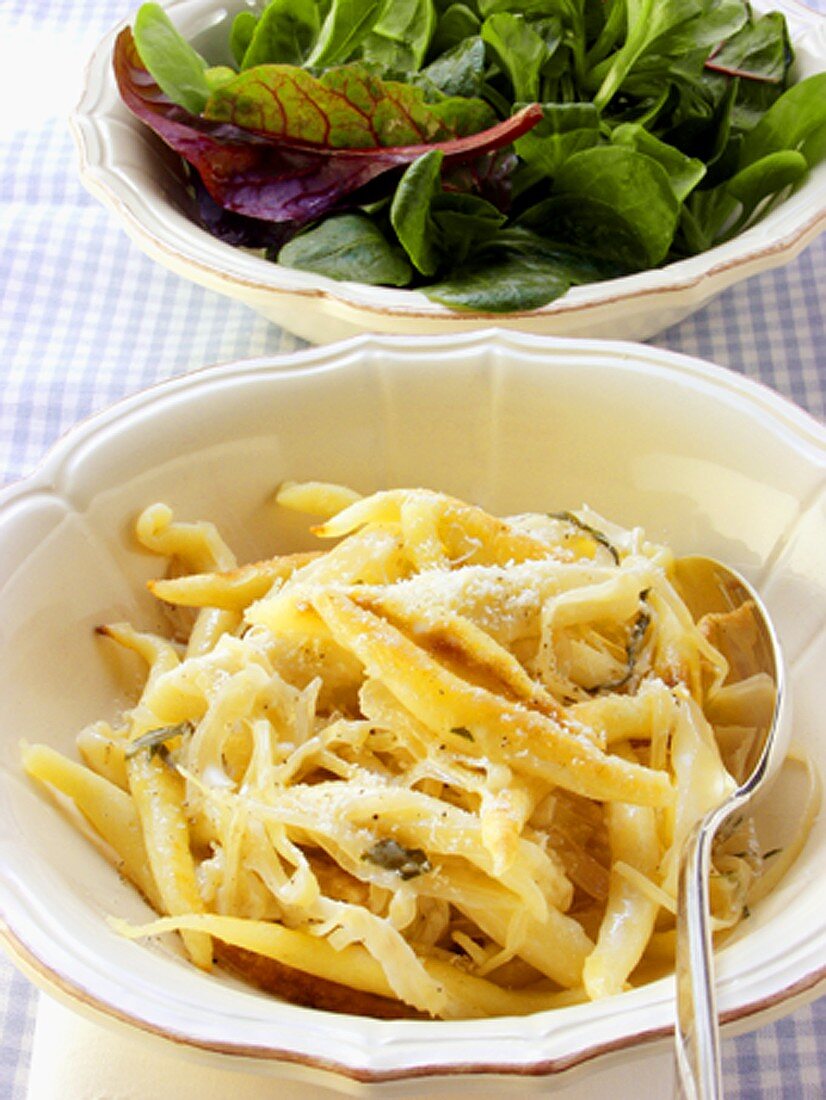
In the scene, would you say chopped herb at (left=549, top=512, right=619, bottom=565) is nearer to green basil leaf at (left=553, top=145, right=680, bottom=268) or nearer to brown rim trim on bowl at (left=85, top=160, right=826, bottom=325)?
brown rim trim on bowl at (left=85, top=160, right=826, bottom=325)

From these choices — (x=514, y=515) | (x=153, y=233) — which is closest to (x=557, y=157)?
(x=153, y=233)

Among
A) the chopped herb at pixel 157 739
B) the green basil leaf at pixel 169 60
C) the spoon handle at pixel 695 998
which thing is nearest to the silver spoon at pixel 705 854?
the spoon handle at pixel 695 998

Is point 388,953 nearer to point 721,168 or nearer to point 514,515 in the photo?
point 514,515

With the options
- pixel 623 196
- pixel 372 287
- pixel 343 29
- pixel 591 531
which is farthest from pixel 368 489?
pixel 343 29

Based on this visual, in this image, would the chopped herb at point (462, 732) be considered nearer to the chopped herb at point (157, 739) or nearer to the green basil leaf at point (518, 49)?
the chopped herb at point (157, 739)

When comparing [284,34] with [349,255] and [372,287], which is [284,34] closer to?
[349,255]

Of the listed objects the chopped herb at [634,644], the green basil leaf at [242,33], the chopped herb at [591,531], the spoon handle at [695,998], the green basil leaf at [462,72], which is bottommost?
the chopped herb at [634,644]
